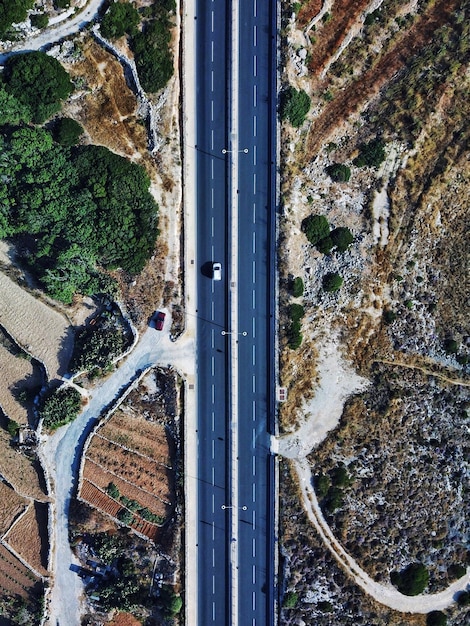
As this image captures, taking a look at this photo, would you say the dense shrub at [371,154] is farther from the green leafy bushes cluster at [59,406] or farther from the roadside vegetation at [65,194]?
the green leafy bushes cluster at [59,406]

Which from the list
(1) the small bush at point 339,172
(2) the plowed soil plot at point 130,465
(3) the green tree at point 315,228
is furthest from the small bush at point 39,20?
(2) the plowed soil plot at point 130,465

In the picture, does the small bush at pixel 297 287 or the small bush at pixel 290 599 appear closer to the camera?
the small bush at pixel 297 287

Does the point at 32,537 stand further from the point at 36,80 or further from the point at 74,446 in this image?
the point at 36,80

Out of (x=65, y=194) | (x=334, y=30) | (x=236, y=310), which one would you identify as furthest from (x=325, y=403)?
(x=334, y=30)

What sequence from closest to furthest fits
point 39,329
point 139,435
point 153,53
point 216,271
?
point 153,53
point 216,271
point 139,435
point 39,329

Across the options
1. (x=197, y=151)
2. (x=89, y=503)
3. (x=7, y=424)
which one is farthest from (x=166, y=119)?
(x=89, y=503)

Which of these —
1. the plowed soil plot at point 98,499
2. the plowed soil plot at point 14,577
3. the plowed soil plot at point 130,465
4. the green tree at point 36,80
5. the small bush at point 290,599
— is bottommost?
the plowed soil plot at point 14,577
